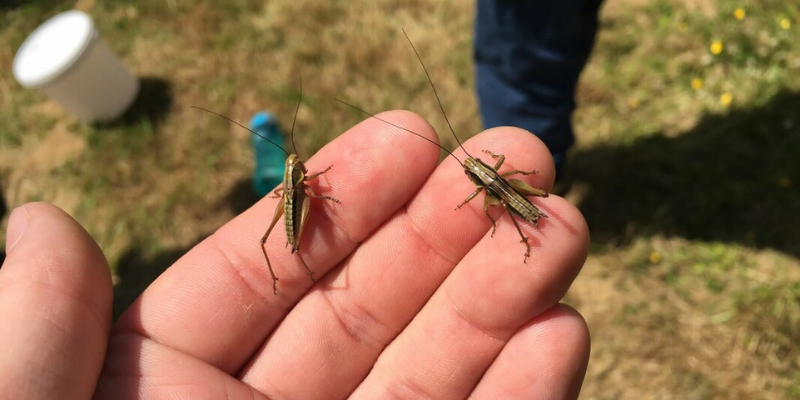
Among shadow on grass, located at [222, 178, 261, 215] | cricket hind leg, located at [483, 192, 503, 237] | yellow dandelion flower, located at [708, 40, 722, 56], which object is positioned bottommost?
shadow on grass, located at [222, 178, 261, 215]

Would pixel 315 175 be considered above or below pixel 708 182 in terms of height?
above

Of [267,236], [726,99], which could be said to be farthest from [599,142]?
[267,236]

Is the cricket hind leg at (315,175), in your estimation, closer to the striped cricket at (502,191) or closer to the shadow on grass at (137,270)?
the striped cricket at (502,191)

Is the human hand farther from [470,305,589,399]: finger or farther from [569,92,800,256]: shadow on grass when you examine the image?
[569,92,800,256]: shadow on grass

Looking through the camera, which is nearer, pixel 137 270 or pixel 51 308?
pixel 51 308

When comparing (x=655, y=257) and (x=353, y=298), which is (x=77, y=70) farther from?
(x=655, y=257)

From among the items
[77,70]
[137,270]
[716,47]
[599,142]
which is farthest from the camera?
[77,70]

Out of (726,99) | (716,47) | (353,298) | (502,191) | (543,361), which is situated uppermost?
(502,191)

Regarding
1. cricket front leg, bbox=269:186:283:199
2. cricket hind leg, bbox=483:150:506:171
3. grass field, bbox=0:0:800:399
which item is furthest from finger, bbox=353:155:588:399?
grass field, bbox=0:0:800:399
